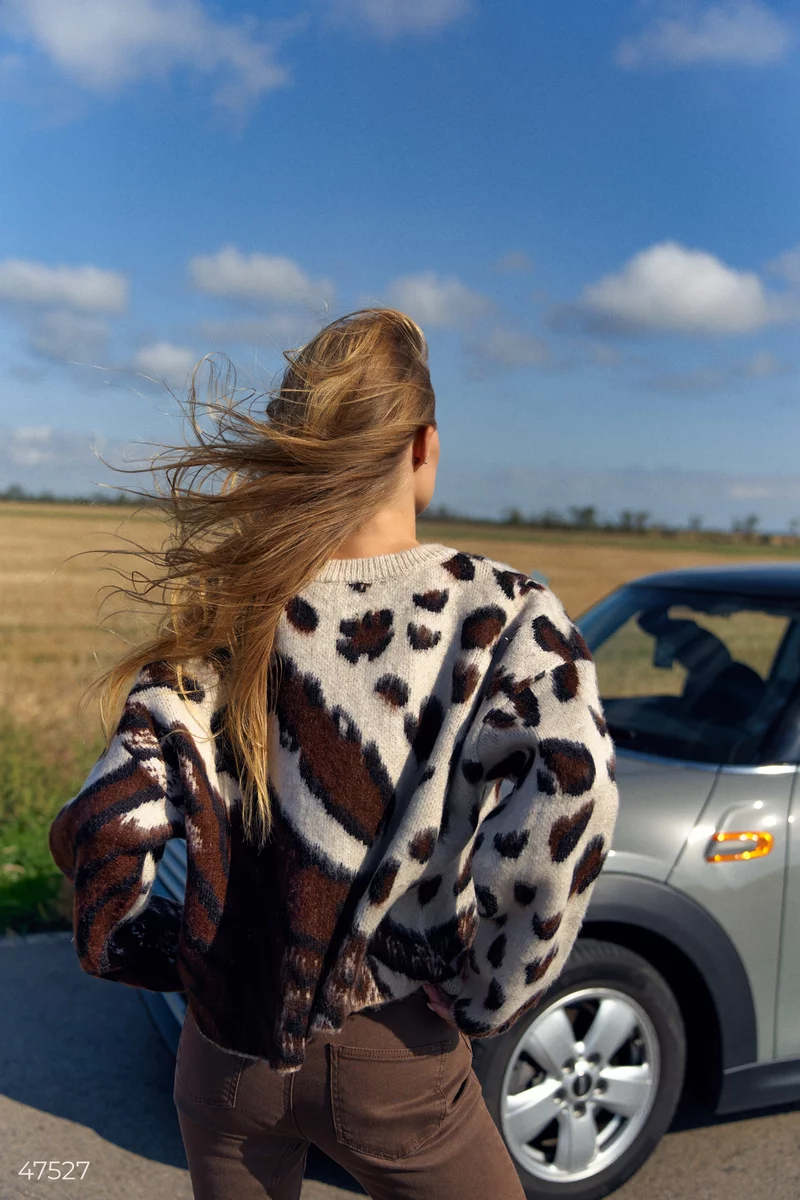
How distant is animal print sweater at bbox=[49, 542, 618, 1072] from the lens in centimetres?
146

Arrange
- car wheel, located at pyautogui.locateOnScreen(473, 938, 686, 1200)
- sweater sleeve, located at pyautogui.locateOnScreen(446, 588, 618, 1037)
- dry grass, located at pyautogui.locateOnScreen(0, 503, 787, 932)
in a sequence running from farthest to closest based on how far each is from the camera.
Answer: car wheel, located at pyautogui.locateOnScreen(473, 938, 686, 1200) < dry grass, located at pyautogui.locateOnScreen(0, 503, 787, 932) < sweater sleeve, located at pyautogui.locateOnScreen(446, 588, 618, 1037)

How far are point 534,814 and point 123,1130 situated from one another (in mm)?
2517

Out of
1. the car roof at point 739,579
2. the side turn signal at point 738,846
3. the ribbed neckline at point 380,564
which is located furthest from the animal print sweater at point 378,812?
the car roof at point 739,579

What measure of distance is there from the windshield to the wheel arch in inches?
20.7

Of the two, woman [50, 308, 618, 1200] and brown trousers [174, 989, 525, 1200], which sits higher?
woman [50, 308, 618, 1200]

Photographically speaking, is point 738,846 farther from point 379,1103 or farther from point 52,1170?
point 52,1170

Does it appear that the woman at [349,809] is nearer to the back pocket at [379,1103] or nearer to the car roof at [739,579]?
the back pocket at [379,1103]

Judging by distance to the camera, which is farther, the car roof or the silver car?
the car roof

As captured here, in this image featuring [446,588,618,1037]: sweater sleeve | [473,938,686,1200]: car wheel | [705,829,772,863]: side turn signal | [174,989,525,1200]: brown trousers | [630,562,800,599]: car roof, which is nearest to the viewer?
[446,588,618,1037]: sweater sleeve

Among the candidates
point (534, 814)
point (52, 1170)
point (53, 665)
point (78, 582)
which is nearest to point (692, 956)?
point (534, 814)

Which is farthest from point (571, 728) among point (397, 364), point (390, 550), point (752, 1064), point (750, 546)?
point (750, 546)

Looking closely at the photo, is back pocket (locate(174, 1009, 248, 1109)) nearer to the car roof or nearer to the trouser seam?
the trouser seam

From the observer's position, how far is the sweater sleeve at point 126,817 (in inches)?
60.7

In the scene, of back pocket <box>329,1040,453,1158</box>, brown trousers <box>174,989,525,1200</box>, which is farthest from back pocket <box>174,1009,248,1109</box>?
back pocket <box>329,1040,453,1158</box>
